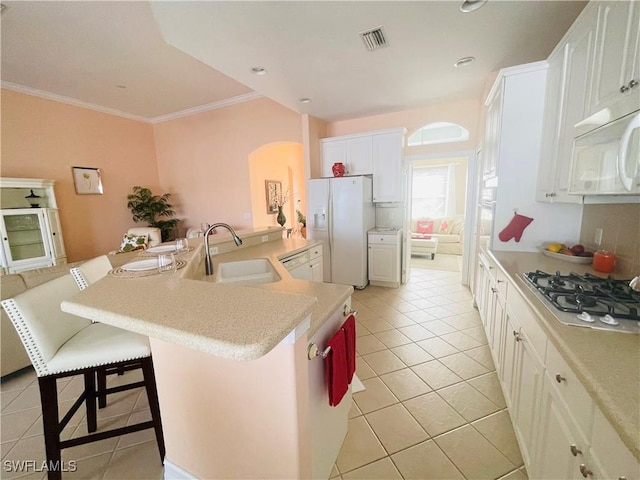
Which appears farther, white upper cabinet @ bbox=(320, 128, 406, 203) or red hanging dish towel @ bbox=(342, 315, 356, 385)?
white upper cabinet @ bbox=(320, 128, 406, 203)

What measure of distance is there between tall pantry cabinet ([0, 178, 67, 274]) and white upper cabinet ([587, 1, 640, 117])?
223 inches

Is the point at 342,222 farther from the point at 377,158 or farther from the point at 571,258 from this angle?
the point at 571,258

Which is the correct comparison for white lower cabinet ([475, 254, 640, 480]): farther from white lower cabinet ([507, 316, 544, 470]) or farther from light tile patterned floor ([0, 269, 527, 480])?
light tile patterned floor ([0, 269, 527, 480])

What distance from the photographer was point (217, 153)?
4.97 meters

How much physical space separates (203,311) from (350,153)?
12.5 feet

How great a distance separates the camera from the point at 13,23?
8.13 feet

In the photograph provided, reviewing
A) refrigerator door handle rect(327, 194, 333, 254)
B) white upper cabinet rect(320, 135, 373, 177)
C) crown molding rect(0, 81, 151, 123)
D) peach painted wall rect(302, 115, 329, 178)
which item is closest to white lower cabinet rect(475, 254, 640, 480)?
refrigerator door handle rect(327, 194, 333, 254)

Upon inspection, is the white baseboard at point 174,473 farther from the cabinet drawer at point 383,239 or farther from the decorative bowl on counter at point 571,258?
the cabinet drawer at point 383,239

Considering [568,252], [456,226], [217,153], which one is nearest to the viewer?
[568,252]

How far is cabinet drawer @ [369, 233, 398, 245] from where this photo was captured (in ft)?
13.0

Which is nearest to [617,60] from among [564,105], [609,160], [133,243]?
[609,160]

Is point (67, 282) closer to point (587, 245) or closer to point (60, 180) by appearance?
point (587, 245)

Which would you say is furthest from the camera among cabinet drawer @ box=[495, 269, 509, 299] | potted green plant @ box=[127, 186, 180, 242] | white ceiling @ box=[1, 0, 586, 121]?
potted green plant @ box=[127, 186, 180, 242]

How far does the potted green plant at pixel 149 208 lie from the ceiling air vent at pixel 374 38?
4672 mm
